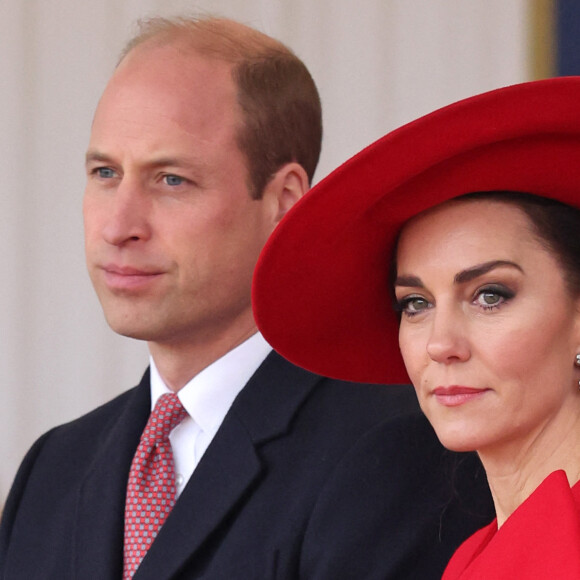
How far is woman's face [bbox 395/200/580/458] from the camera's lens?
1290 millimetres

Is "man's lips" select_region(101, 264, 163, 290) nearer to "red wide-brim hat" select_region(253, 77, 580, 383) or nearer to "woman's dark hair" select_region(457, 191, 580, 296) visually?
"red wide-brim hat" select_region(253, 77, 580, 383)

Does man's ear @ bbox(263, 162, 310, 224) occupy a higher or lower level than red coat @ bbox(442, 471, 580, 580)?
higher

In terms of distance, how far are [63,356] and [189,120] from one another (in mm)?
1354

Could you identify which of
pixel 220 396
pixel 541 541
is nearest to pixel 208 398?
pixel 220 396

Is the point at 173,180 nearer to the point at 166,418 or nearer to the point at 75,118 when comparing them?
the point at 166,418

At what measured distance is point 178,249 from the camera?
176 cm

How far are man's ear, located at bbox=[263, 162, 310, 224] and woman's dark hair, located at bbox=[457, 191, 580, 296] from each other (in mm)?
545

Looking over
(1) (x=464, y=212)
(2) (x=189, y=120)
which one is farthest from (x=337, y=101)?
(1) (x=464, y=212)

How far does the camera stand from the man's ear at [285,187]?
188cm

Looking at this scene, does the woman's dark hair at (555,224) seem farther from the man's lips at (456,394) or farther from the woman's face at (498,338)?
the man's lips at (456,394)

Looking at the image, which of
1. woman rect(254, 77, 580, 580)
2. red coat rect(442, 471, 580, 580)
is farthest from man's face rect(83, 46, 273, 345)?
red coat rect(442, 471, 580, 580)

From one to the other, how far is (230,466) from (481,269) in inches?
22.1

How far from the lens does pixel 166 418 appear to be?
6.03 ft

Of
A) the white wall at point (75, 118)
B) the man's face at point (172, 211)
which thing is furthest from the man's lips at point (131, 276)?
the white wall at point (75, 118)
